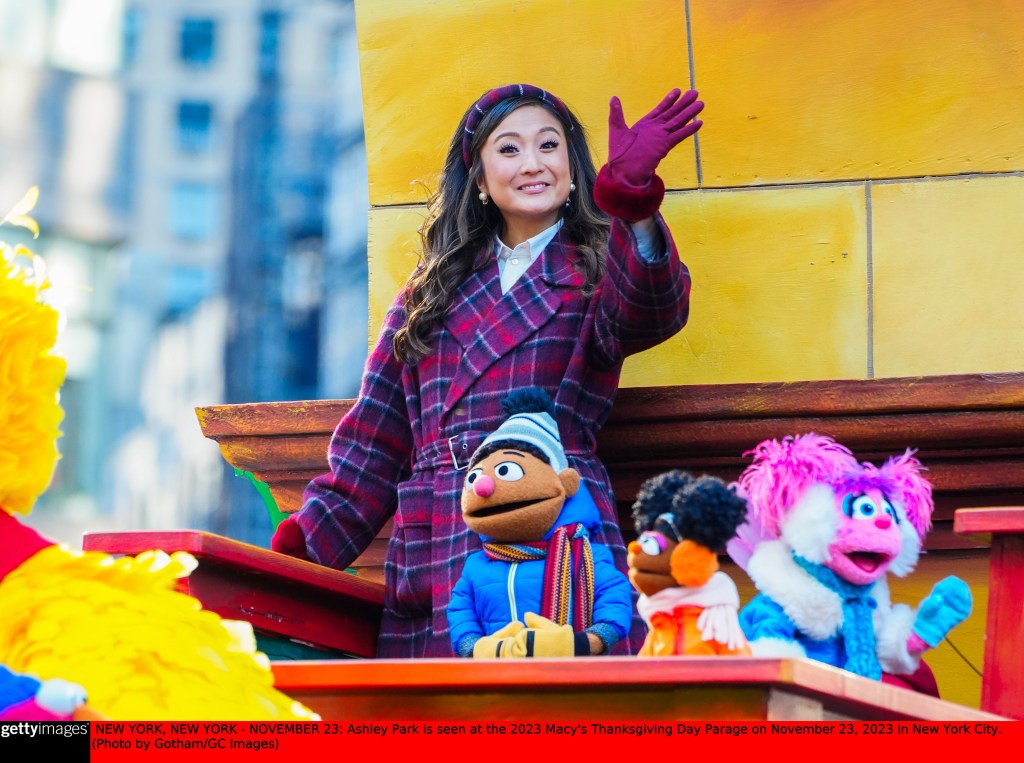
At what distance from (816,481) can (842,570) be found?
13cm

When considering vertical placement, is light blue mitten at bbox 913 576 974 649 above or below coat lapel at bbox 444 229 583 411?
below

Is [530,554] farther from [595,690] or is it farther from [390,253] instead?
[390,253]

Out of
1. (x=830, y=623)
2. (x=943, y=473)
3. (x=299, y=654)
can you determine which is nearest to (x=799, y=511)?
(x=830, y=623)

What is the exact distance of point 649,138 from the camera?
7.71ft

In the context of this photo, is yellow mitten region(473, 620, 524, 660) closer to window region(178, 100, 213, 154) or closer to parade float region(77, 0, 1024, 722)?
parade float region(77, 0, 1024, 722)

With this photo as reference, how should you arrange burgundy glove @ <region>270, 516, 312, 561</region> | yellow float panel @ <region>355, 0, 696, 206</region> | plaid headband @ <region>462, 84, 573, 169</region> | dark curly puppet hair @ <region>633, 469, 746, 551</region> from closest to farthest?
dark curly puppet hair @ <region>633, 469, 746, 551</region>, burgundy glove @ <region>270, 516, 312, 561</region>, plaid headband @ <region>462, 84, 573, 169</region>, yellow float panel @ <region>355, 0, 696, 206</region>

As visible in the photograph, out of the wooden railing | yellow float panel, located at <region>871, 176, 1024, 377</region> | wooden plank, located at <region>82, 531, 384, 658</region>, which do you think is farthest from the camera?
yellow float panel, located at <region>871, 176, 1024, 377</region>

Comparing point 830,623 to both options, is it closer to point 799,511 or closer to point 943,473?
point 799,511

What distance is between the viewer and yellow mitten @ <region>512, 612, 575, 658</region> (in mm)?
2098

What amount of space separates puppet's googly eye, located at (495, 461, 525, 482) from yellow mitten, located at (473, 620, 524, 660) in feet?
0.73

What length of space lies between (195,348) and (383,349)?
5.14 ft

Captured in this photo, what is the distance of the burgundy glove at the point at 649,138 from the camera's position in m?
2.34

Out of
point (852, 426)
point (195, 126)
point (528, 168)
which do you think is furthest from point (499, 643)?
point (195, 126)

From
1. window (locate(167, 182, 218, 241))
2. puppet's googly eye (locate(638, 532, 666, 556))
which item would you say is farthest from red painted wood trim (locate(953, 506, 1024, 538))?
window (locate(167, 182, 218, 241))
